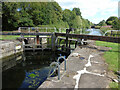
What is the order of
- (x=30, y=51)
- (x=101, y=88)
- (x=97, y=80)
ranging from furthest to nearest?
(x=30, y=51) → (x=97, y=80) → (x=101, y=88)

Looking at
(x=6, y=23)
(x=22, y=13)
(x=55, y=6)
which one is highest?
(x=55, y=6)

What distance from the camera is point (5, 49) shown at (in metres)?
13.2

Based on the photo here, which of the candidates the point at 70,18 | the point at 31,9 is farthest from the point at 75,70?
the point at 70,18

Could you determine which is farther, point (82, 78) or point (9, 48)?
point (9, 48)

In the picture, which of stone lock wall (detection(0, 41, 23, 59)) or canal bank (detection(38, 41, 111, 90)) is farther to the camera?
stone lock wall (detection(0, 41, 23, 59))

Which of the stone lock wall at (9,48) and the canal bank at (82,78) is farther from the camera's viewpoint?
the stone lock wall at (9,48)

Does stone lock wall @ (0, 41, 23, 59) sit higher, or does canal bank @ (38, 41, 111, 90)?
stone lock wall @ (0, 41, 23, 59)

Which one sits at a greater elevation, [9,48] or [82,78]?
[9,48]

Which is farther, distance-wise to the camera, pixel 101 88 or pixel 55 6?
pixel 55 6

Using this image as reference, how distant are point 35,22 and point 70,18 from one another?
23.7m

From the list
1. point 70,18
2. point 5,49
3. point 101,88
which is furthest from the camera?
point 70,18

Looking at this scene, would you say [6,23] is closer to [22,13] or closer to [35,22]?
[22,13]

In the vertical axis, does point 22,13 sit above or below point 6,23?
above

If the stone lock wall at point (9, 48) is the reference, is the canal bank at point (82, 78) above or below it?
below
